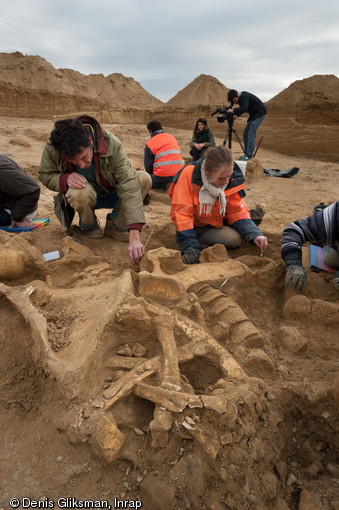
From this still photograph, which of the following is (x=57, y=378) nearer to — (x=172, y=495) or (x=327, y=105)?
(x=172, y=495)

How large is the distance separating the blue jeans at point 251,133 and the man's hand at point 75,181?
6151 mm

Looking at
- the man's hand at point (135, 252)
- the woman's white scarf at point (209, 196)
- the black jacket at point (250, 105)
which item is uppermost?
the black jacket at point (250, 105)

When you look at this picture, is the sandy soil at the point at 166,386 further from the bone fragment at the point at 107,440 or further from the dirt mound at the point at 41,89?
the dirt mound at the point at 41,89

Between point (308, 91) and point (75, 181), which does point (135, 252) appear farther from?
point (308, 91)

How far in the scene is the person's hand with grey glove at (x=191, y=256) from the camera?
316cm

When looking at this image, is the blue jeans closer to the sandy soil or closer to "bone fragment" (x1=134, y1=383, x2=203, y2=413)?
the sandy soil

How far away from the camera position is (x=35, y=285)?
2.25 metres

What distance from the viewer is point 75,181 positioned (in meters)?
3.08

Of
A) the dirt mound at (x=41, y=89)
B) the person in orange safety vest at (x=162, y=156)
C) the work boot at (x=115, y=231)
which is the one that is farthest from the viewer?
the dirt mound at (x=41, y=89)

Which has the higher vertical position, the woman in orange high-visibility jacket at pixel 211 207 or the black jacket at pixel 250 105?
the black jacket at pixel 250 105

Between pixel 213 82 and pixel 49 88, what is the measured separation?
11495 mm

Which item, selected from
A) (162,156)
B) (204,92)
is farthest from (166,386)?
(204,92)

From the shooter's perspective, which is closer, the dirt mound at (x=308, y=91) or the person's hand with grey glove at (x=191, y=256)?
the person's hand with grey glove at (x=191, y=256)

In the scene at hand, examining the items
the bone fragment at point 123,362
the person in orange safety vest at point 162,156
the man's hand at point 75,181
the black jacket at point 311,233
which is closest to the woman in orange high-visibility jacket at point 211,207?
the black jacket at point 311,233
